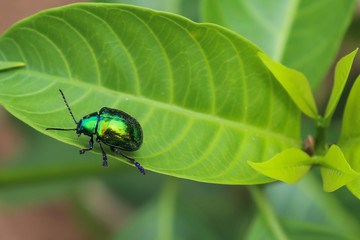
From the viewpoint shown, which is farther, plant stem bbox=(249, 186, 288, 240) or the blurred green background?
the blurred green background

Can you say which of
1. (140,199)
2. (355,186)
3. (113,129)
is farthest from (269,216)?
(140,199)

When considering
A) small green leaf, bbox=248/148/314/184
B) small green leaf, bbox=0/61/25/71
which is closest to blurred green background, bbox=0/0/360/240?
small green leaf, bbox=248/148/314/184

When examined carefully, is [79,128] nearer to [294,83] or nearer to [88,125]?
[88,125]

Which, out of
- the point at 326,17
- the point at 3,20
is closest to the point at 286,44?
the point at 326,17

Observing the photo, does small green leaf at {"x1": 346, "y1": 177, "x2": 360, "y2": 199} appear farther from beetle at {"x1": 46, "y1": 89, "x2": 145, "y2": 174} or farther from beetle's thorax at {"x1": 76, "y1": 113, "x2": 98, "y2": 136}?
beetle's thorax at {"x1": 76, "y1": 113, "x2": 98, "y2": 136}

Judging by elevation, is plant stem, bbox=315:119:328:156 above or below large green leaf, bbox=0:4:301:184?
below

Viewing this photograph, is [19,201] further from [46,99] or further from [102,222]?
[46,99]
